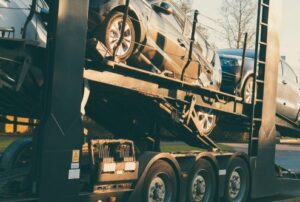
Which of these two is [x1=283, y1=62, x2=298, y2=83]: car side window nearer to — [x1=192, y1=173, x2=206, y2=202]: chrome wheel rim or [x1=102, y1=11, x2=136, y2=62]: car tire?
[x1=192, y1=173, x2=206, y2=202]: chrome wheel rim

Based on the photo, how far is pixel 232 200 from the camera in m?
A: 10.5

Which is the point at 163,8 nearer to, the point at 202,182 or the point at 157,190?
the point at 202,182

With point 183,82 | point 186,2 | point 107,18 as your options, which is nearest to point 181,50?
point 183,82

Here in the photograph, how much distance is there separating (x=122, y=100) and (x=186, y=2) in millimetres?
24899

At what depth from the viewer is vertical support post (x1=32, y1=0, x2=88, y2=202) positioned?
6702 mm

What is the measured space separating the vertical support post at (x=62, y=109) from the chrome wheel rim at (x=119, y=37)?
1151 mm

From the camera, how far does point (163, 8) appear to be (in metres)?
9.84

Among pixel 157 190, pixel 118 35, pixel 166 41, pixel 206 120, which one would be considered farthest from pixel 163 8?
pixel 157 190

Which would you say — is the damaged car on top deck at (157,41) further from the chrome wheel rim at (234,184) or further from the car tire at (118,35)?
the chrome wheel rim at (234,184)

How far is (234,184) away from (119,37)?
140 inches

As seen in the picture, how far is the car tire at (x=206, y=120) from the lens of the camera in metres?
10.8

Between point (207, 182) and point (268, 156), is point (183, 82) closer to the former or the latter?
point (207, 182)

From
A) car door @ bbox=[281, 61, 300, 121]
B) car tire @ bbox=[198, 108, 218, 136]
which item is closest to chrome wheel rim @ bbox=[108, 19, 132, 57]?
car tire @ bbox=[198, 108, 218, 136]

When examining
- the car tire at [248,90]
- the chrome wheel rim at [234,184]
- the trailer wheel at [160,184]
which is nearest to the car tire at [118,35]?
the trailer wheel at [160,184]
